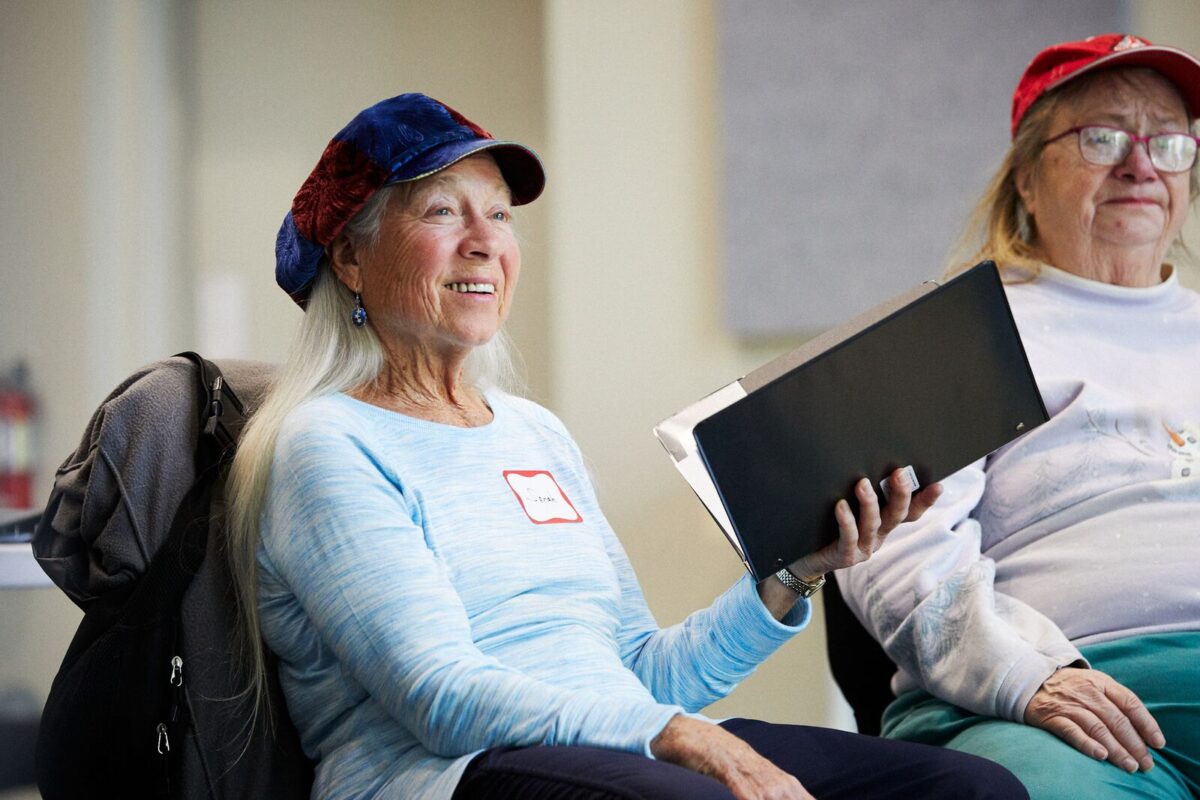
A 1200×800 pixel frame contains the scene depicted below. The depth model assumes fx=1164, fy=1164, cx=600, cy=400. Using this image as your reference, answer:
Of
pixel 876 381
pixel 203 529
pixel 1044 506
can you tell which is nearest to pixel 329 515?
pixel 203 529

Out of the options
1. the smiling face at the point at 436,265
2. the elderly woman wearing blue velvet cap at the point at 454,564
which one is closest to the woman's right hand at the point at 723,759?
the elderly woman wearing blue velvet cap at the point at 454,564

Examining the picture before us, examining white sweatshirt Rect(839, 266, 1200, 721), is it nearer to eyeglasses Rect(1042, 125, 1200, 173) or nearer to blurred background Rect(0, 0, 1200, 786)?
eyeglasses Rect(1042, 125, 1200, 173)

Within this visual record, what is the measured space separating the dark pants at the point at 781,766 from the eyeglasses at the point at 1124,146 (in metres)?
1.06

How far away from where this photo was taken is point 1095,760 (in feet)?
4.53

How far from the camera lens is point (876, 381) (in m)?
1.27

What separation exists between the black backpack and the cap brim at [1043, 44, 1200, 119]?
1435mm

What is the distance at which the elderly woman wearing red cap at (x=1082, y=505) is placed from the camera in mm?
1462

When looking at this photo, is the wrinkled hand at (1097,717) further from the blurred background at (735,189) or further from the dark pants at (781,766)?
the blurred background at (735,189)

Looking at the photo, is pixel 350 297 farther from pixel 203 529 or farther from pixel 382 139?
pixel 203 529

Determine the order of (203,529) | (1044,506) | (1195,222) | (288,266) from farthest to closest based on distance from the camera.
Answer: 1. (1195,222)
2. (1044,506)
3. (288,266)
4. (203,529)

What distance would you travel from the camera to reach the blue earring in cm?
147

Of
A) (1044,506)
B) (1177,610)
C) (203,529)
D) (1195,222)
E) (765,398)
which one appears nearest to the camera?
(765,398)

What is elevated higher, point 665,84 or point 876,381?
point 665,84

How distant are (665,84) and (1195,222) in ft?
4.24
